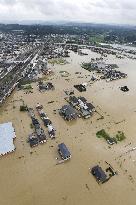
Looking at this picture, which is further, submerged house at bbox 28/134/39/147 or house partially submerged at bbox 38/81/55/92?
house partially submerged at bbox 38/81/55/92

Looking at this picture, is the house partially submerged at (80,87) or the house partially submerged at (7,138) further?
the house partially submerged at (80,87)

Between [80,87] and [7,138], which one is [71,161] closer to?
[7,138]

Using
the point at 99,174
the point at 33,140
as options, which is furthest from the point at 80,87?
the point at 99,174

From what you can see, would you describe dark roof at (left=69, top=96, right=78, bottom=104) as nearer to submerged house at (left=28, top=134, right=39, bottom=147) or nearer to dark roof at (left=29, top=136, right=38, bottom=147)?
submerged house at (left=28, top=134, right=39, bottom=147)

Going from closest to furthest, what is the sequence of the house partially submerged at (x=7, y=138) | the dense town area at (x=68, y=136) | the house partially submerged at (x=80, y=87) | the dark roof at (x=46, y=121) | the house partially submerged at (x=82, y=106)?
1. the dense town area at (x=68, y=136)
2. the house partially submerged at (x=7, y=138)
3. the dark roof at (x=46, y=121)
4. the house partially submerged at (x=82, y=106)
5. the house partially submerged at (x=80, y=87)

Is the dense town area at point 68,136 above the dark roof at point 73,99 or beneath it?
beneath

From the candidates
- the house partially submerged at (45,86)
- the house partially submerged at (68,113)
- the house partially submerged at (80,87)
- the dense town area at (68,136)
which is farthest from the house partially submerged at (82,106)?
the house partially submerged at (45,86)

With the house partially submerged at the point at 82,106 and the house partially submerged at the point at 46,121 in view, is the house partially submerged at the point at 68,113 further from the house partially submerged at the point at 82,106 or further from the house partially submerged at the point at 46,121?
the house partially submerged at the point at 46,121

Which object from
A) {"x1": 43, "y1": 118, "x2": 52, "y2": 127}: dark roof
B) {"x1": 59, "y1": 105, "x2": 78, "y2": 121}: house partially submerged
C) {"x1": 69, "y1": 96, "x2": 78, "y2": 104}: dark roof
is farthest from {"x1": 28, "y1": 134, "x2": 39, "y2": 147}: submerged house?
{"x1": 69, "y1": 96, "x2": 78, "y2": 104}: dark roof
